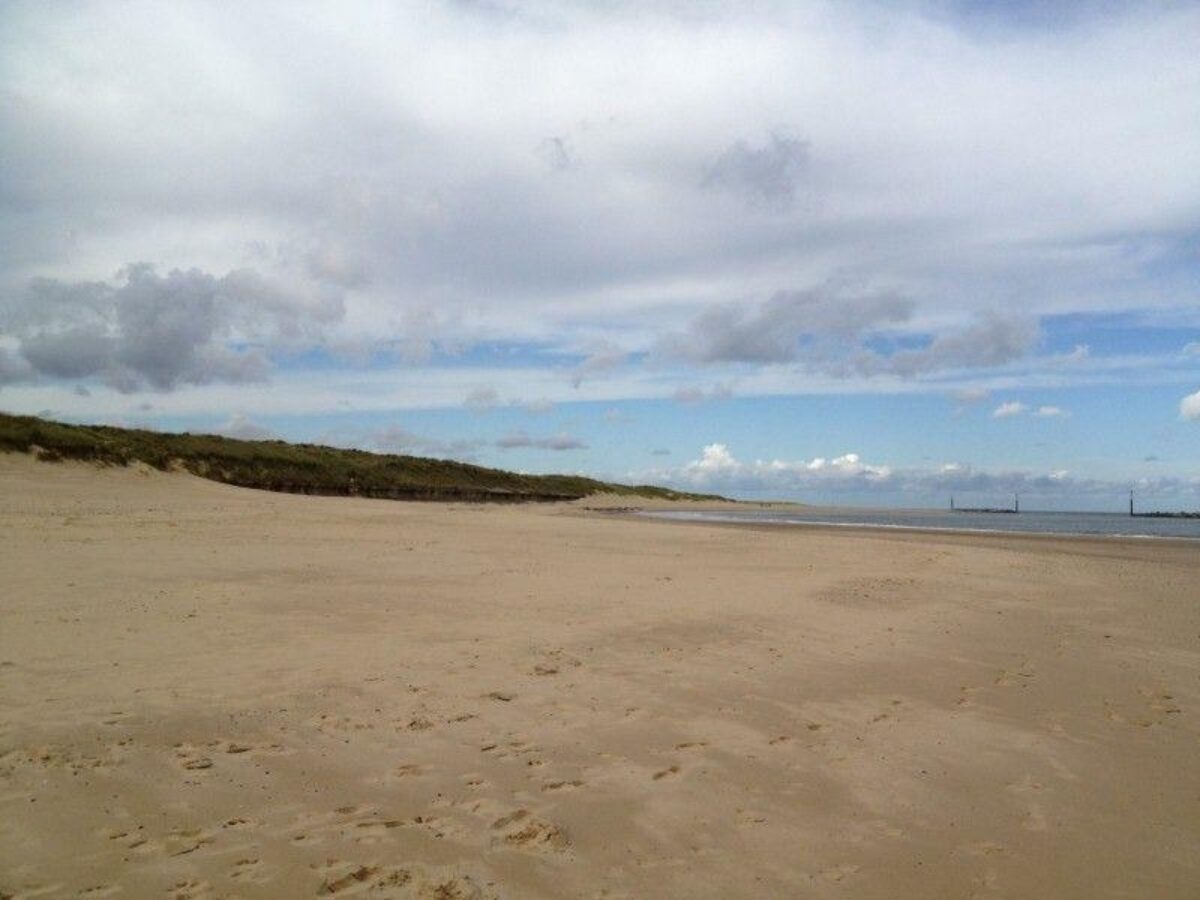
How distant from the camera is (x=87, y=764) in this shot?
5.79m

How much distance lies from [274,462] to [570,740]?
155ft

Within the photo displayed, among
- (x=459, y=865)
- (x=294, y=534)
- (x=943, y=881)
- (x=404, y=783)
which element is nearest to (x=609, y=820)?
(x=459, y=865)

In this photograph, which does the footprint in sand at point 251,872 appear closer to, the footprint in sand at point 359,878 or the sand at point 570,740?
the sand at point 570,740

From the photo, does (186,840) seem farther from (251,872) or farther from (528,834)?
(528,834)

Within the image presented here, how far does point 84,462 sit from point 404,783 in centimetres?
3461

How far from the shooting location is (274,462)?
49.8 m

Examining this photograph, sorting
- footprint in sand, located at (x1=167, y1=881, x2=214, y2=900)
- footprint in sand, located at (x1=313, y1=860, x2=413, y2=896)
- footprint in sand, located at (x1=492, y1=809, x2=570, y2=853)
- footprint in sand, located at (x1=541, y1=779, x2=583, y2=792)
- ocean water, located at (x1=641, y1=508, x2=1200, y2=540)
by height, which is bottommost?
footprint in sand, located at (x1=167, y1=881, x2=214, y2=900)

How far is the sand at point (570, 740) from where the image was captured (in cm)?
481

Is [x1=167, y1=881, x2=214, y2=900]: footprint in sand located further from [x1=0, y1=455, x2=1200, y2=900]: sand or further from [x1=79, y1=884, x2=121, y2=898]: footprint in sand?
[x1=79, y1=884, x2=121, y2=898]: footprint in sand

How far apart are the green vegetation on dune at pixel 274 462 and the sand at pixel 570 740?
23.7m

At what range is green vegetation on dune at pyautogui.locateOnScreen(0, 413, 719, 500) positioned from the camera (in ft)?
113

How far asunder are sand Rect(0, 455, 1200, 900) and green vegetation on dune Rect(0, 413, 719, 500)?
2375 centimetres

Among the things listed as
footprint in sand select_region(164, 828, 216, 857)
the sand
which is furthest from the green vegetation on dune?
footprint in sand select_region(164, 828, 216, 857)

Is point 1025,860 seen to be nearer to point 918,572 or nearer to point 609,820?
point 609,820
